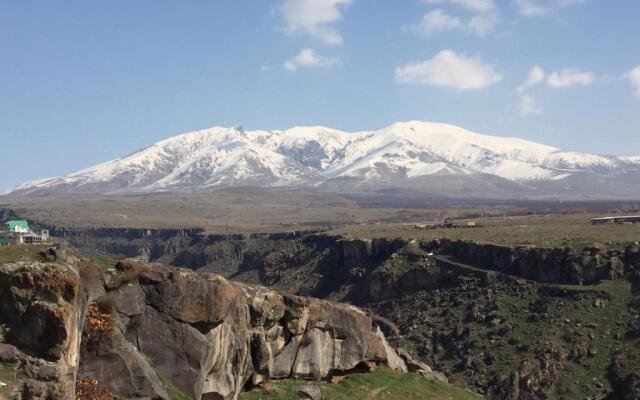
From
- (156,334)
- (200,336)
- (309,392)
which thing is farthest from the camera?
(309,392)

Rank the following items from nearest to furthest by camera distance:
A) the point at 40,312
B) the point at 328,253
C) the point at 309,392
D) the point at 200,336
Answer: the point at 40,312
the point at 200,336
the point at 309,392
the point at 328,253

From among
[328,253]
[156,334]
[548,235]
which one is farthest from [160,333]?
[328,253]

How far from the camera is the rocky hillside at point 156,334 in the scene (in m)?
18.4

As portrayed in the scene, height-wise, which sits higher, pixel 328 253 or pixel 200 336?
pixel 200 336

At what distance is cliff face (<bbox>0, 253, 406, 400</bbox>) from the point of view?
18438mm

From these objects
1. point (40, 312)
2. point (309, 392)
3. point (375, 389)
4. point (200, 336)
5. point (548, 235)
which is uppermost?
point (40, 312)

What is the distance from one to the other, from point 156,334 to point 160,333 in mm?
133

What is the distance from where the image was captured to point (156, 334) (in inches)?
958

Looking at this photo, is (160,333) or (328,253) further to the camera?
(328,253)

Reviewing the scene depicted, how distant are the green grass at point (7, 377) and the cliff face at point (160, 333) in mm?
122

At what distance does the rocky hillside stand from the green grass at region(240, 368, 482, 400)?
2.25ft

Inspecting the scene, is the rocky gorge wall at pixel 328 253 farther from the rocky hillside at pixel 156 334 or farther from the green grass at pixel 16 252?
the green grass at pixel 16 252

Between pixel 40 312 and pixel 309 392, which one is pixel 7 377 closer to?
pixel 40 312

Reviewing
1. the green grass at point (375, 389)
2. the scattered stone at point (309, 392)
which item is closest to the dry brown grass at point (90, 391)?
the green grass at point (375, 389)
